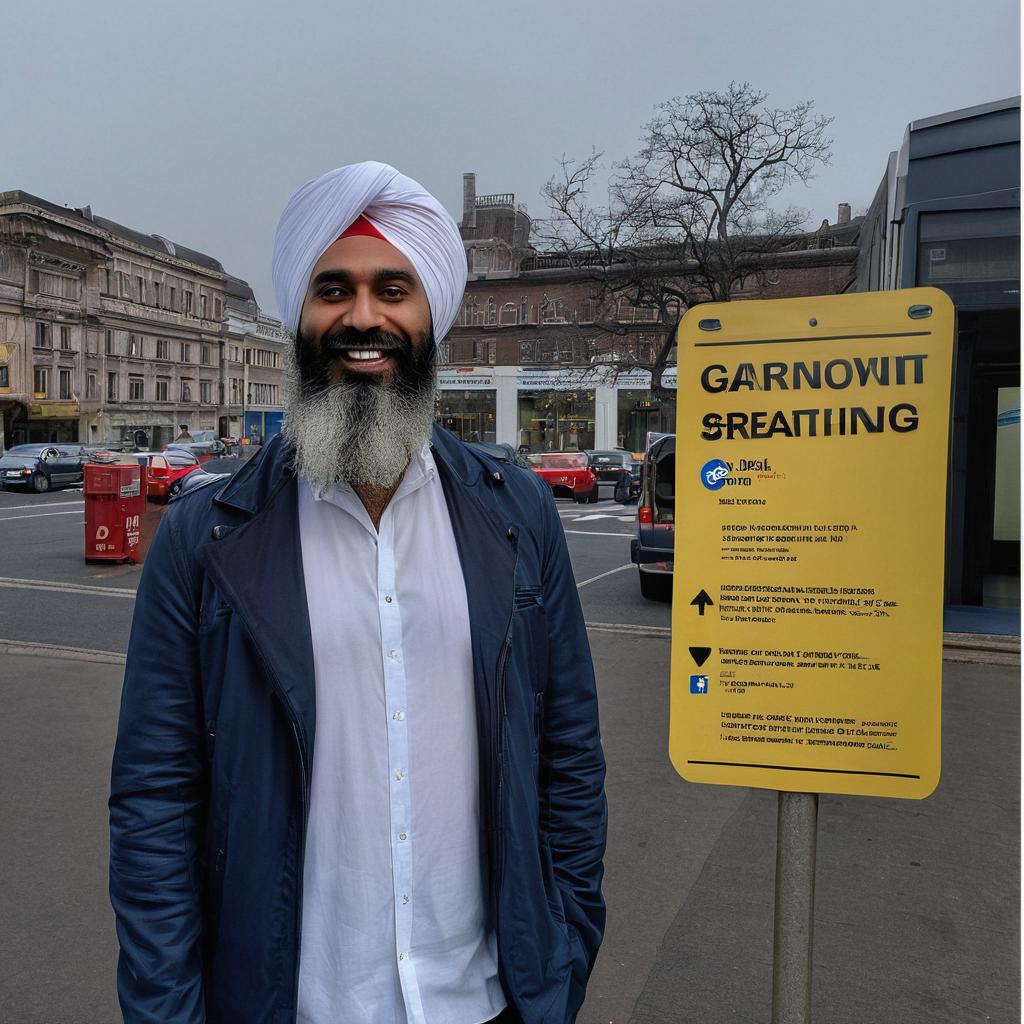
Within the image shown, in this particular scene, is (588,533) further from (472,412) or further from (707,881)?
(472,412)

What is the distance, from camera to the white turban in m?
1.81

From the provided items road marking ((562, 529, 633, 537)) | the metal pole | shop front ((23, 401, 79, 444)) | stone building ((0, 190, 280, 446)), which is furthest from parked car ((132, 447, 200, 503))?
shop front ((23, 401, 79, 444))

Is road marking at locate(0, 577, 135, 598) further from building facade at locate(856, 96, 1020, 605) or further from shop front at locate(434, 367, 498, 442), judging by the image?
shop front at locate(434, 367, 498, 442)

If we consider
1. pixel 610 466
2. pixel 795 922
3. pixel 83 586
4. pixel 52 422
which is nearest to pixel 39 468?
pixel 610 466

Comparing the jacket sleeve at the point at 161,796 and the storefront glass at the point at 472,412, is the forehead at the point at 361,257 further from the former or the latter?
the storefront glass at the point at 472,412

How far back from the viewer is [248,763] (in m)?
1.65

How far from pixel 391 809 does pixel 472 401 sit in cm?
6070

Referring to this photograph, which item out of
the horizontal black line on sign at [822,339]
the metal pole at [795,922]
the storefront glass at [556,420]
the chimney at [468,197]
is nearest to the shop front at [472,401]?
the storefront glass at [556,420]

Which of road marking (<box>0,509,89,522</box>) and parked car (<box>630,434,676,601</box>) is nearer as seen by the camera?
parked car (<box>630,434,676,601</box>)

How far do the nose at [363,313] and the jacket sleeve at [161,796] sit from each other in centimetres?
50

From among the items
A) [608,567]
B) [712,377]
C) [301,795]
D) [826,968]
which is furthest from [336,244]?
[608,567]

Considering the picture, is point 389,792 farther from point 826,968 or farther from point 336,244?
point 826,968

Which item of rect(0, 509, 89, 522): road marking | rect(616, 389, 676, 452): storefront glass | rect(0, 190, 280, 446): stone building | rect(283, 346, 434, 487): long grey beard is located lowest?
rect(0, 509, 89, 522): road marking

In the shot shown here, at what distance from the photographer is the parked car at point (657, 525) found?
11797 millimetres
